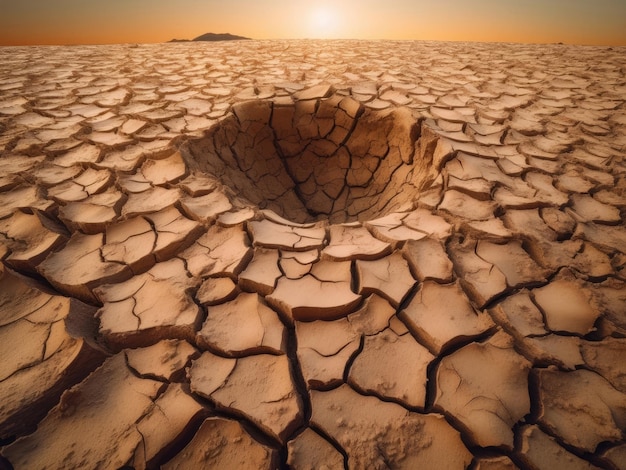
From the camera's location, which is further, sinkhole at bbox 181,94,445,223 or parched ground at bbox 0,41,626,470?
sinkhole at bbox 181,94,445,223

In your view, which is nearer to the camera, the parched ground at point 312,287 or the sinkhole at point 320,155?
the parched ground at point 312,287

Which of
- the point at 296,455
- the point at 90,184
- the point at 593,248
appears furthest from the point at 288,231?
the point at 593,248

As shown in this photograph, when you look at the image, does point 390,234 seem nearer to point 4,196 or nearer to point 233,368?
point 233,368

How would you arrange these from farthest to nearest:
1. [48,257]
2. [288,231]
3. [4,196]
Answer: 1. [4,196]
2. [288,231]
3. [48,257]
